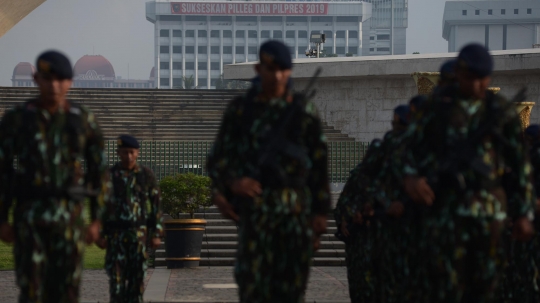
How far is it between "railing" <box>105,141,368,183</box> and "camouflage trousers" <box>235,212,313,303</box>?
59.3 feet

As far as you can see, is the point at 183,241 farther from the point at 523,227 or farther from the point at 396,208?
the point at 523,227

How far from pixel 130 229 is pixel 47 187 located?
3845mm

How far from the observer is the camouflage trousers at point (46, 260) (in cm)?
639

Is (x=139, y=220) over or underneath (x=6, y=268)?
over

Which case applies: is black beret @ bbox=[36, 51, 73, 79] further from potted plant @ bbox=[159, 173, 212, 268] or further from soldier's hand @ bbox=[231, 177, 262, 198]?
potted plant @ bbox=[159, 173, 212, 268]

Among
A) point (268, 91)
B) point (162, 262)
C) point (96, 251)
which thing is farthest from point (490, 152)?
point (96, 251)

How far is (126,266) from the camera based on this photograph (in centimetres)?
1020

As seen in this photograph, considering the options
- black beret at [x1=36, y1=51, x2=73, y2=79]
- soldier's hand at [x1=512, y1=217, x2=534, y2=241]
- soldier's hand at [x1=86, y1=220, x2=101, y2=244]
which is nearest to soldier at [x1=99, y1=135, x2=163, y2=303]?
soldier's hand at [x1=86, y1=220, x2=101, y2=244]

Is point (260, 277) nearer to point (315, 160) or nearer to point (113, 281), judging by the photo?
point (315, 160)

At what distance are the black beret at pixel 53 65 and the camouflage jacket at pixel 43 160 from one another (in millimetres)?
195

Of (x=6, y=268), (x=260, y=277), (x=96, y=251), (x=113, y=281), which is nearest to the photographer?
(x=260, y=277)

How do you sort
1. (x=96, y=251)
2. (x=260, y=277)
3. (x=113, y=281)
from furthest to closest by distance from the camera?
1. (x=96, y=251)
2. (x=113, y=281)
3. (x=260, y=277)

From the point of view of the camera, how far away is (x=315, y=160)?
6520 mm

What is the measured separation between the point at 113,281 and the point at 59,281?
366 cm
